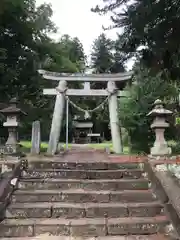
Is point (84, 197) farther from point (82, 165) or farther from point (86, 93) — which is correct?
point (86, 93)

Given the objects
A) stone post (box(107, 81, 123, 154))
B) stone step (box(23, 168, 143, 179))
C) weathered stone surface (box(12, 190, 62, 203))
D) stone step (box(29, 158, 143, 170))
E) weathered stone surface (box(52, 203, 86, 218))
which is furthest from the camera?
stone post (box(107, 81, 123, 154))

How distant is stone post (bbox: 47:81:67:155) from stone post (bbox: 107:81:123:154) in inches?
86.4

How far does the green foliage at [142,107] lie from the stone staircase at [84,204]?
4.86m

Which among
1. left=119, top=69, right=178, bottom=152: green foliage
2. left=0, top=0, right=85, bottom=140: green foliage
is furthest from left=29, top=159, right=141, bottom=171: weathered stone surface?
left=0, top=0, right=85, bottom=140: green foliage

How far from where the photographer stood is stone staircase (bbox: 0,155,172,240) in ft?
12.5

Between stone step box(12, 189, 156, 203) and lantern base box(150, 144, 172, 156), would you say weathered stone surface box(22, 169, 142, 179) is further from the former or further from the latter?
lantern base box(150, 144, 172, 156)

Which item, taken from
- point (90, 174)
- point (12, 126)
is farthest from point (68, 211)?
point (12, 126)

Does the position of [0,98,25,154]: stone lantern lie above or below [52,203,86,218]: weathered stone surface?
above

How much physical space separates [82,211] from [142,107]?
6654 millimetres

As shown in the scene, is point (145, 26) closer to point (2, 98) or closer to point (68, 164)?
point (68, 164)

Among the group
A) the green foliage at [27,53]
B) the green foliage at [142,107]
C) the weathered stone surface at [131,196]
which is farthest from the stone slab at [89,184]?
the green foliage at [27,53]

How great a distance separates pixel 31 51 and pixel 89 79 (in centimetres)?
594

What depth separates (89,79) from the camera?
40.7 feet

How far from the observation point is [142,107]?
10156 millimetres
